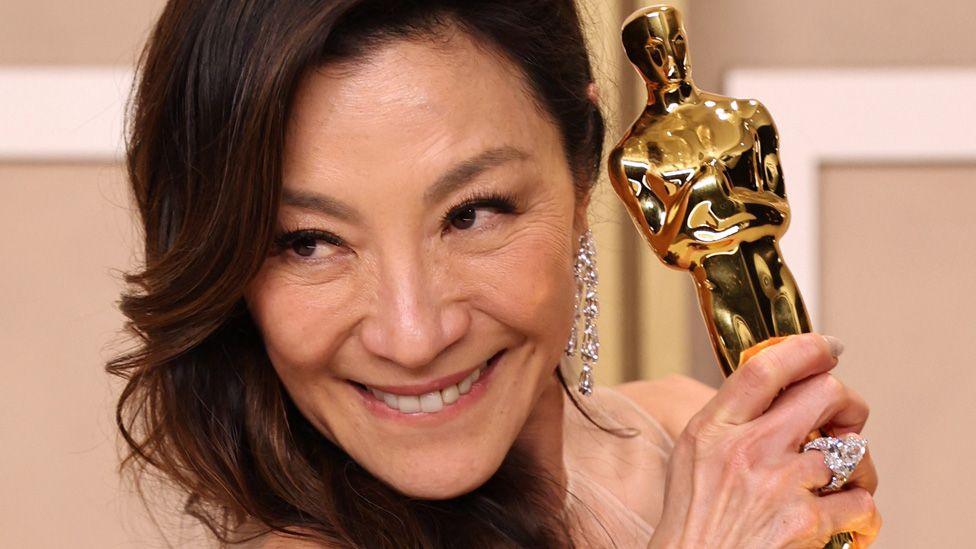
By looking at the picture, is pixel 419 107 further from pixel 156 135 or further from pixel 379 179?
pixel 156 135

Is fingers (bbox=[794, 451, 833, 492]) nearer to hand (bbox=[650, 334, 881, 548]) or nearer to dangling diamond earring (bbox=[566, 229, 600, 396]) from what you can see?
hand (bbox=[650, 334, 881, 548])

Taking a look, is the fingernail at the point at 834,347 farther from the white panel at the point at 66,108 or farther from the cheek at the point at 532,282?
the white panel at the point at 66,108

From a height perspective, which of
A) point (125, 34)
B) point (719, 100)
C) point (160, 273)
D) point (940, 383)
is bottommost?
point (940, 383)

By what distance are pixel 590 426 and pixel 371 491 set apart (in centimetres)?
50

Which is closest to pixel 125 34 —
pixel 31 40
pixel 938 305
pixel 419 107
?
pixel 31 40

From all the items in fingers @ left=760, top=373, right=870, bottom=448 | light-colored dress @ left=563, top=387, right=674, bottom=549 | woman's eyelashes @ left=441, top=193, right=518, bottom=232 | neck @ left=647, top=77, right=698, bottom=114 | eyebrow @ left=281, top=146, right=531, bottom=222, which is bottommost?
light-colored dress @ left=563, top=387, right=674, bottom=549

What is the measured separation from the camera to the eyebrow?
42.5 inches

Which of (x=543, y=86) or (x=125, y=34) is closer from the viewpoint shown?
(x=543, y=86)

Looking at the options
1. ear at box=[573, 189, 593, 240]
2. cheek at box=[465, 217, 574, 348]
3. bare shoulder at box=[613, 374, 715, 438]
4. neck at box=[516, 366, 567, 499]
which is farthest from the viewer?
bare shoulder at box=[613, 374, 715, 438]

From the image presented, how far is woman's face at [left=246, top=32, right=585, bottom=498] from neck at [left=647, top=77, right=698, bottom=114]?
137 mm

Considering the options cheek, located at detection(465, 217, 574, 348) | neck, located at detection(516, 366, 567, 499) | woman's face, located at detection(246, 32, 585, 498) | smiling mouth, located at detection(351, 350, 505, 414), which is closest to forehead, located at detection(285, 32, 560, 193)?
woman's face, located at detection(246, 32, 585, 498)

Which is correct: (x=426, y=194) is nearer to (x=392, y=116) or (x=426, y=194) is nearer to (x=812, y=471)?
(x=392, y=116)

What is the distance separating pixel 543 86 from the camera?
1.22m

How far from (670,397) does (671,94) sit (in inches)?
30.2
